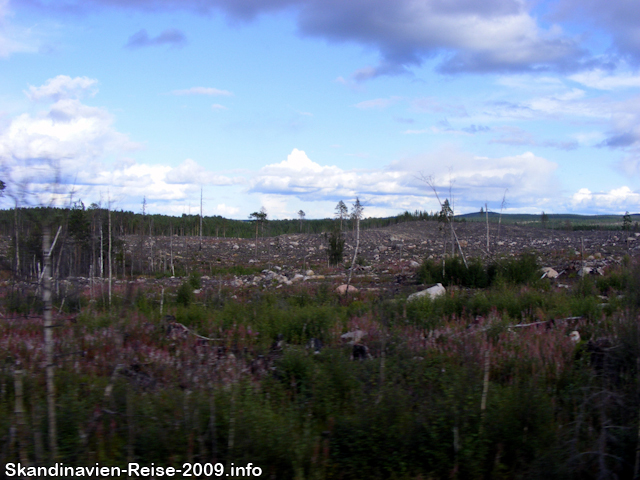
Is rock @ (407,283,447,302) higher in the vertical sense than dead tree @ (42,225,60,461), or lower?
lower

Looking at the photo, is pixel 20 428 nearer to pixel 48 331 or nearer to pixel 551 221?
pixel 48 331

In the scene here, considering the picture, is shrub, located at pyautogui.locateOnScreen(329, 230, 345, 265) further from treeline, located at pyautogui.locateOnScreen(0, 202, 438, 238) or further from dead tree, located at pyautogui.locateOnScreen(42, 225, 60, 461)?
dead tree, located at pyautogui.locateOnScreen(42, 225, 60, 461)

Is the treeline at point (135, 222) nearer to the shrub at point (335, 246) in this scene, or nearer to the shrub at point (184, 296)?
the shrub at point (335, 246)

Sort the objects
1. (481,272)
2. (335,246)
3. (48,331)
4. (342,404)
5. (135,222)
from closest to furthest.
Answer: (48,331) < (342,404) < (481,272) < (335,246) < (135,222)

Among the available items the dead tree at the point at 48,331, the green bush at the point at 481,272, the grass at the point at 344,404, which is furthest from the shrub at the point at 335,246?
the dead tree at the point at 48,331

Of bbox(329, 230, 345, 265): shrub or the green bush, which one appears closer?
the green bush

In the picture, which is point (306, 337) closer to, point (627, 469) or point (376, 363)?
point (376, 363)

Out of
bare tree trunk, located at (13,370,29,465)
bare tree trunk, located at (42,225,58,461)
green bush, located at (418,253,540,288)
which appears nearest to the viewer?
bare tree trunk, located at (13,370,29,465)

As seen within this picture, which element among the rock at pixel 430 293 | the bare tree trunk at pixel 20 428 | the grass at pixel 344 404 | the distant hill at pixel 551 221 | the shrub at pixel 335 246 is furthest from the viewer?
the distant hill at pixel 551 221

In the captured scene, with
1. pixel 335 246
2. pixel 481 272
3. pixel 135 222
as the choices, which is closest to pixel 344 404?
pixel 481 272

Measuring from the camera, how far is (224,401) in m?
4.29

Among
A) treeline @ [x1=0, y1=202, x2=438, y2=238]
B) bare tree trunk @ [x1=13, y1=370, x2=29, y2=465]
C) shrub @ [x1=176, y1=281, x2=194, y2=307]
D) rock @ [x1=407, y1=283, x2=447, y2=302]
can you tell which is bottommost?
shrub @ [x1=176, y1=281, x2=194, y2=307]

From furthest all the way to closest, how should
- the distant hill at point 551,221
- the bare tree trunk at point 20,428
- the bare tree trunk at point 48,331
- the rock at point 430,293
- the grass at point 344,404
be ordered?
the distant hill at point 551,221 < the rock at point 430,293 < the grass at point 344,404 < the bare tree trunk at point 48,331 < the bare tree trunk at point 20,428

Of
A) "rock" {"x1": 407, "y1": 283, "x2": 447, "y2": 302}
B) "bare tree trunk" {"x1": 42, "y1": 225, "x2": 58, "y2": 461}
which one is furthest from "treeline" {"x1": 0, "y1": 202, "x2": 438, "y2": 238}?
"rock" {"x1": 407, "y1": 283, "x2": 447, "y2": 302}
